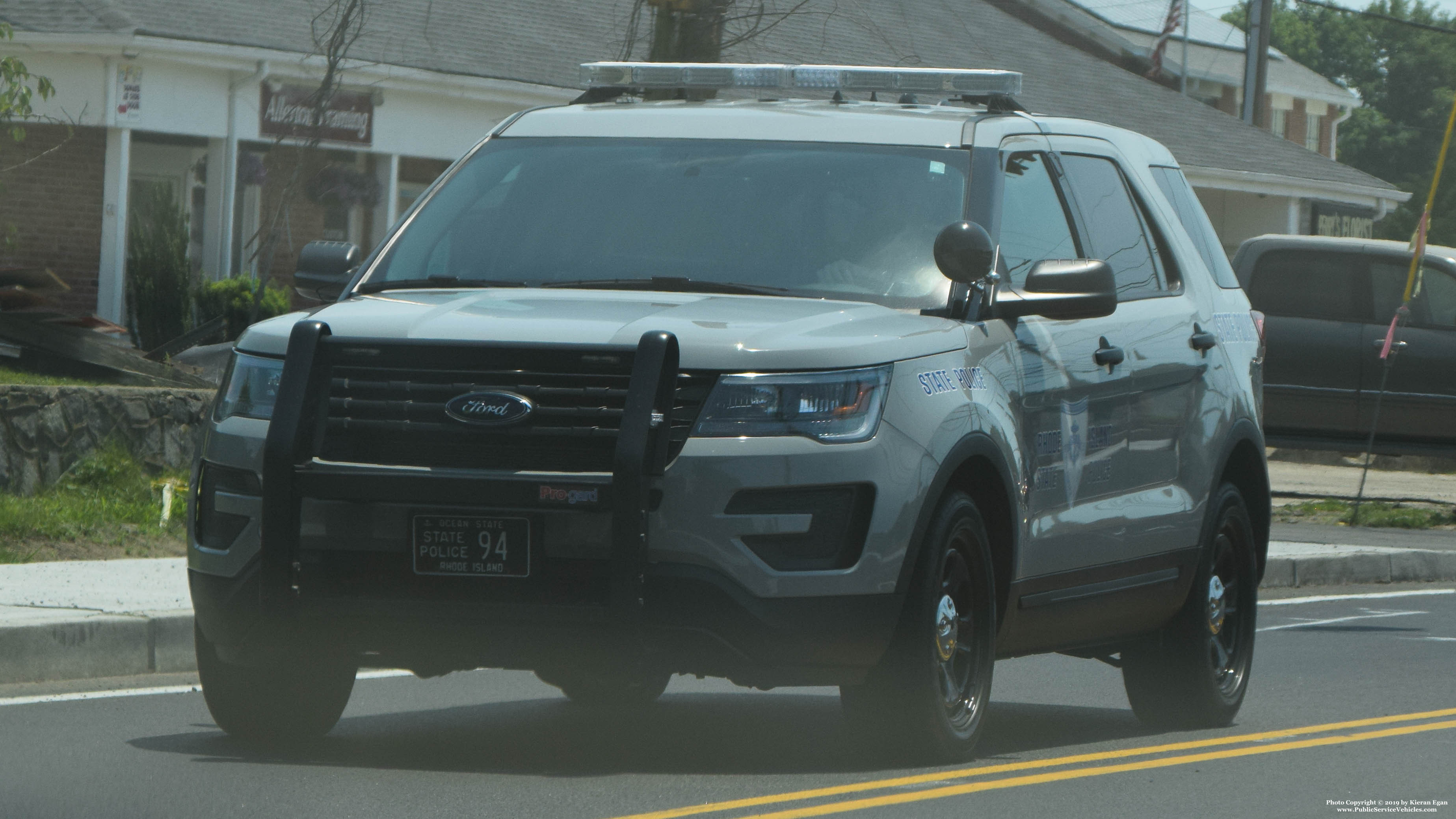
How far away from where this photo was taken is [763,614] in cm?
573

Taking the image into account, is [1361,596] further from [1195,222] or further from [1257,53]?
[1257,53]

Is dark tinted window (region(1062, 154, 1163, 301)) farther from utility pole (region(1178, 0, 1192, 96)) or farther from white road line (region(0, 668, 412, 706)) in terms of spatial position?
utility pole (region(1178, 0, 1192, 96))

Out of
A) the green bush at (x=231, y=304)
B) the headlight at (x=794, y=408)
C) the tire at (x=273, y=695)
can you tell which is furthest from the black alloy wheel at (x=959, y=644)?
the green bush at (x=231, y=304)

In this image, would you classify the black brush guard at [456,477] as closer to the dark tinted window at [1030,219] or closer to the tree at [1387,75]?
the dark tinted window at [1030,219]

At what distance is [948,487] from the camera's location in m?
6.21

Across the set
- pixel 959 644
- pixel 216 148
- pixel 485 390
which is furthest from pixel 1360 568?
pixel 216 148

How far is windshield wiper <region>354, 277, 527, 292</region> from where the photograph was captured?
6.75 meters

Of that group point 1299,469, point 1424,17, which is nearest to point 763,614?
point 1299,469

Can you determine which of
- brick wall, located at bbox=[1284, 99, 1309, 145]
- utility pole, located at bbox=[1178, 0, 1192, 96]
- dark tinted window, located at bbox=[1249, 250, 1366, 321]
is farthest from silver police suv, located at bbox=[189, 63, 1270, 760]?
brick wall, located at bbox=[1284, 99, 1309, 145]

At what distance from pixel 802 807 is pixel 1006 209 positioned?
7.17 feet

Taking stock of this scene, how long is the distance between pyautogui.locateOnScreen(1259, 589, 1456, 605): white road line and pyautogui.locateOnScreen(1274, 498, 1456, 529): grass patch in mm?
3582

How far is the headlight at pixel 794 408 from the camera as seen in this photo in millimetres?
5711

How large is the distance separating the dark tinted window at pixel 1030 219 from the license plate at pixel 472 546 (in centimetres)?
194

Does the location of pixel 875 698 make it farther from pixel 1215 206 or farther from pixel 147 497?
pixel 1215 206
